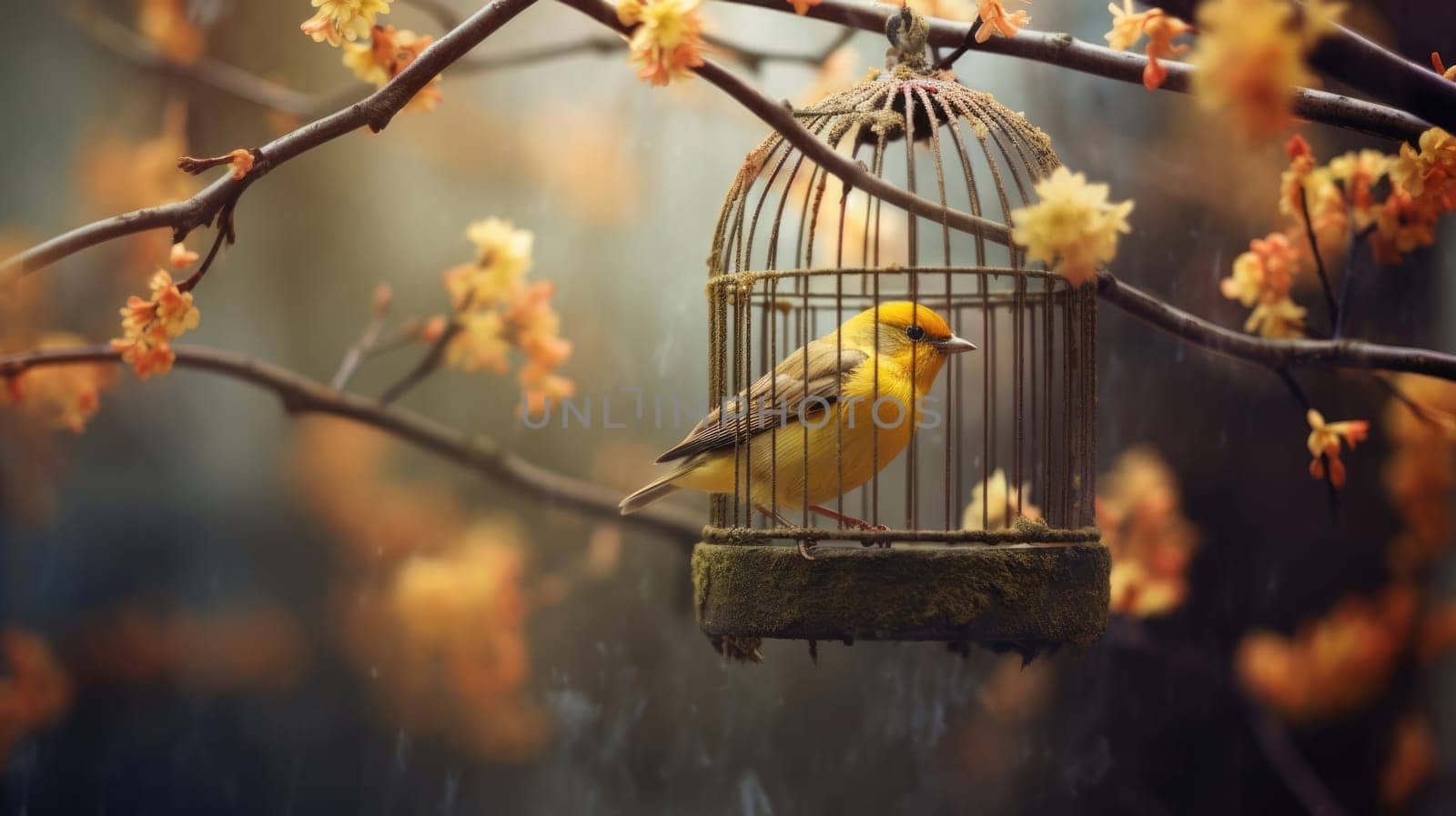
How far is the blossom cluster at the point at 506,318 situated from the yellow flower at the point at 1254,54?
1.79 m

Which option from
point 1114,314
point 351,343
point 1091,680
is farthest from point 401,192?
point 1091,680

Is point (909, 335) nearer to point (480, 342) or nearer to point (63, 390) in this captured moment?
point (480, 342)

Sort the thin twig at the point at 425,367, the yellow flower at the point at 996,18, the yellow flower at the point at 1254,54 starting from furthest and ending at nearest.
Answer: the thin twig at the point at 425,367 → the yellow flower at the point at 996,18 → the yellow flower at the point at 1254,54

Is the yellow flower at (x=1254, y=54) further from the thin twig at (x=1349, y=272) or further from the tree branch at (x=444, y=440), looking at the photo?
the tree branch at (x=444, y=440)

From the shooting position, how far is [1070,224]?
202 centimetres

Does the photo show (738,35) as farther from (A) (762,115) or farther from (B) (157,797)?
(B) (157,797)

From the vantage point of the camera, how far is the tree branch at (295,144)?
2.15m

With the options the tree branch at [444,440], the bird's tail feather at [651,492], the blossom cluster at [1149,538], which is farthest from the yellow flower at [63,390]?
the blossom cluster at [1149,538]

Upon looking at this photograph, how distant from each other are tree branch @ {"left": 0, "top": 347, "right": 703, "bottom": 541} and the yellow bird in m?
0.79

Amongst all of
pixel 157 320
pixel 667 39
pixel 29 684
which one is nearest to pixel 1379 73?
pixel 667 39

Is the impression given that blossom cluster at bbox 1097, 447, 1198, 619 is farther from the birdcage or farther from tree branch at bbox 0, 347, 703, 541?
tree branch at bbox 0, 347, 703, 541

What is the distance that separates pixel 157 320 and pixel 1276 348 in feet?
7.56

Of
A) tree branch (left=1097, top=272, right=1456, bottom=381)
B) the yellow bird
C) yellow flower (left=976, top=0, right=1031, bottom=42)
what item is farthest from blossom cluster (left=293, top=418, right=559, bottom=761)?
yellow flower (left=976, top=0, right=1031, bottom=42)

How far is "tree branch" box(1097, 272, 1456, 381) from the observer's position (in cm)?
247
